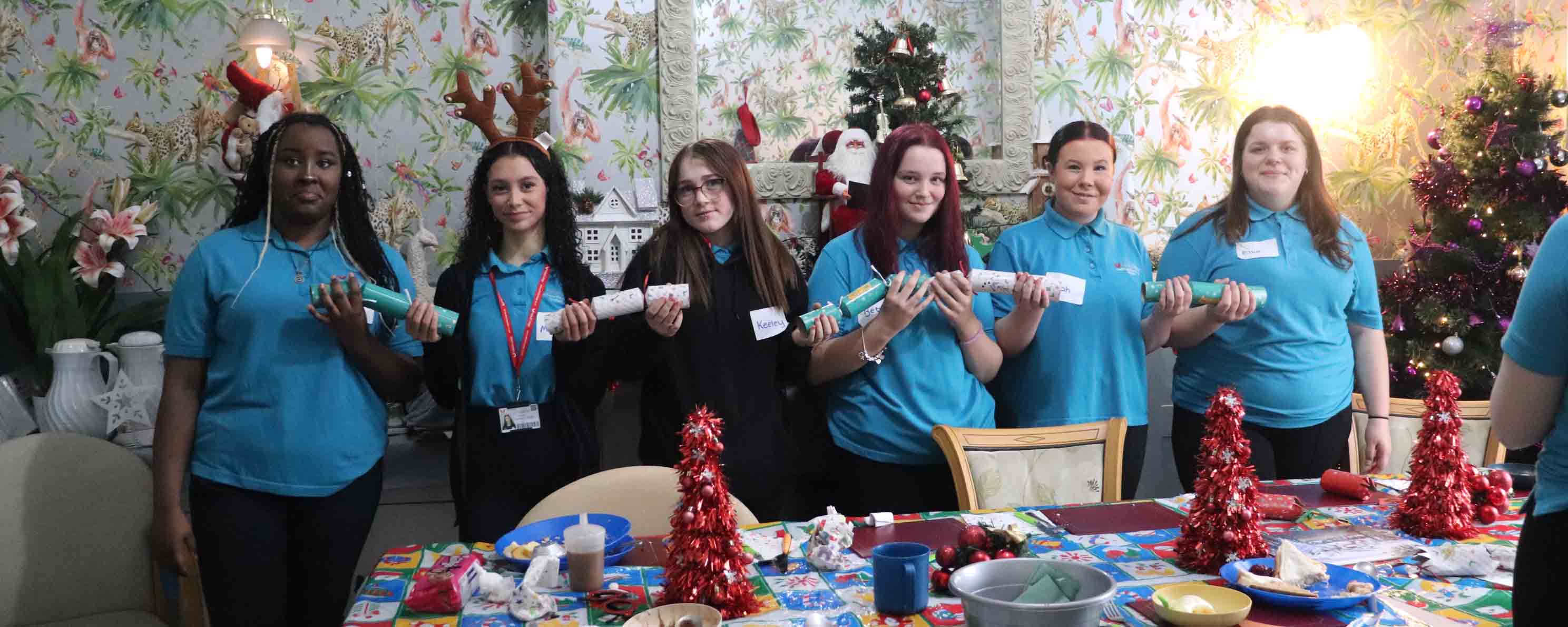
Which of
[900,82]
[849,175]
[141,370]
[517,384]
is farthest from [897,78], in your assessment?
[141,370]

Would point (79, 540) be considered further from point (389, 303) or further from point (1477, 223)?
point (1477, 223)

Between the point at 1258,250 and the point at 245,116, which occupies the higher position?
the point at 245,116

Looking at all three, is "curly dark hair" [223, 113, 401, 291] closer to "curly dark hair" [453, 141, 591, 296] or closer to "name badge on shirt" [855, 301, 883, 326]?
"curly dark hair" [453, 141, 591, 296]

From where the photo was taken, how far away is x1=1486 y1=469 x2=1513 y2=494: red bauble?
1708 mm

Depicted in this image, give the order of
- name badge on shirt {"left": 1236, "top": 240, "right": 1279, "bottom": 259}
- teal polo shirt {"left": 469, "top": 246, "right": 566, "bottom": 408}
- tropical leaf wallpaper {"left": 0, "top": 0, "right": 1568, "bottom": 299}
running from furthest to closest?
tropical leaf wallpaper {"left": 0, "top": 0, "right": 1568, "bottom": 299}, name badge on shirt {"left": 1236, "top": 240, "right": 1279, "bottom": 259}, teal polo shirt {"left": 469, "top": 246, "right": 566, "bottom": 408}

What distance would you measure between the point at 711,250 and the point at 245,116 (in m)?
1.73

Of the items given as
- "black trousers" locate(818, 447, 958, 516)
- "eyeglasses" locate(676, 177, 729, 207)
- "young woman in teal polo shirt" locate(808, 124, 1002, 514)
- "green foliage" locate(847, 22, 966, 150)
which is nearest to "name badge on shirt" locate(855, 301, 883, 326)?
"young woman in teal polo shirt" locate(808, 124, 1002, 514)

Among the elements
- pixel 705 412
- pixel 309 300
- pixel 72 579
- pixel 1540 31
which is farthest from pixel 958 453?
pixel 1540 31

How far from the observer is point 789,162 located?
12.4 feet

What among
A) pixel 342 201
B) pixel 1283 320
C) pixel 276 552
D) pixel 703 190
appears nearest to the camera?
pixel 276 552

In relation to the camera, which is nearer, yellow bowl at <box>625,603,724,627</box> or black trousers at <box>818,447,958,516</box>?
yellow bowl at <box>625,603,724,627</box>

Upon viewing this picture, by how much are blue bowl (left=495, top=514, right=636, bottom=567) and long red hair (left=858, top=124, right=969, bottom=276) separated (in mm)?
966

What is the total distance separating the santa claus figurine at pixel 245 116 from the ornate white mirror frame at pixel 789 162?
1.19 meters

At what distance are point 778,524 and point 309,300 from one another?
3.32 ft
